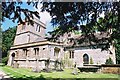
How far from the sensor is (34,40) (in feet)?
76.5

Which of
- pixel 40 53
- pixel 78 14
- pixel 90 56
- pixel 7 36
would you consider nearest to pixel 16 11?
pixel 78 14

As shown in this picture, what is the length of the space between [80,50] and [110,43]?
1962 centimetres

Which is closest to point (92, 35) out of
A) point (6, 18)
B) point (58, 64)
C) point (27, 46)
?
point (6, 18)

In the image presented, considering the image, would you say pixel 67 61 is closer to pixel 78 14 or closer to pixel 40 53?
pixel 40 53

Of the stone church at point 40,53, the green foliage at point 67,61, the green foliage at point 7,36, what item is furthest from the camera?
the green foliage at point 67,61

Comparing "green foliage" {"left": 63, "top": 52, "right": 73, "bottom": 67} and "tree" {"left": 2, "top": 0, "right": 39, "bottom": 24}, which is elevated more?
"tree" {"left": 2, "top": 0, "right": 39, "bottom": 24}

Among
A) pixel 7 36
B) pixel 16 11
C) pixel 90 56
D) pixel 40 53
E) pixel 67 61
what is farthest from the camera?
pixel 90 56

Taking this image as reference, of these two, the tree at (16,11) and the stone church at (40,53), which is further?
the stone church at (40,53)

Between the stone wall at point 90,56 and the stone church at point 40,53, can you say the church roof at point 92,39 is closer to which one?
the stone church at point 40,53

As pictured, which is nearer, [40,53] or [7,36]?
[7,36]

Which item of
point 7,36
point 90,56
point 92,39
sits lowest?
point 92,39

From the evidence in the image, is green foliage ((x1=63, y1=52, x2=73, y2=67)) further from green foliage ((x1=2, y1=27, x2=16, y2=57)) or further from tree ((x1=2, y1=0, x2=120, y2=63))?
tree ((x1=2, y1=0, x2=120, y2=63))

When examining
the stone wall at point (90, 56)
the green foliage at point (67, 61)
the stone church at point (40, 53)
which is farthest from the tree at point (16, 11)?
the stone wall at point (90, 56)

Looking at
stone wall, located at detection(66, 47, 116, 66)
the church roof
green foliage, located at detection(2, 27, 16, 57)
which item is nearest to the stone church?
stone wall, located at detection(66, 47, 116, 66)
